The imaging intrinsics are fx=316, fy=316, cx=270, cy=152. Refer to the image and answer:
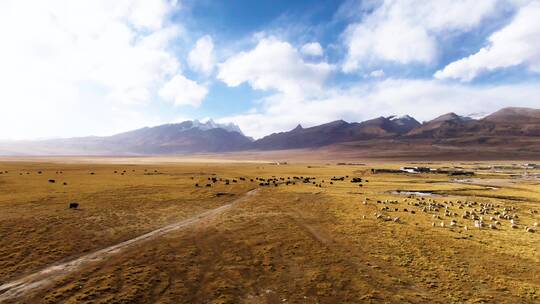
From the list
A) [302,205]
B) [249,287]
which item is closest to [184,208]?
[302,205]

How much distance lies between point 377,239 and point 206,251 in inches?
468

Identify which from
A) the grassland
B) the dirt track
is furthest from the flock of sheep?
the dirt track

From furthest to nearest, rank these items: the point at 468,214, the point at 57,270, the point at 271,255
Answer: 1. the point at 468,214
2. the point at 271,255
3. the point at 57,270

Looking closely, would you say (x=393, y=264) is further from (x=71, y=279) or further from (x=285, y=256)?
(x=71, y=279)

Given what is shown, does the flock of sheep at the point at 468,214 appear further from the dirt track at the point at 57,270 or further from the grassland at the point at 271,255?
the dirt track at the point at 57,270

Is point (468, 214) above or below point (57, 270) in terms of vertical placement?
below

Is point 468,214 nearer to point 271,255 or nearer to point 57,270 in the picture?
point 271,255

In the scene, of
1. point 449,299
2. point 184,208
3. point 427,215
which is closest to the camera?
point 449,299

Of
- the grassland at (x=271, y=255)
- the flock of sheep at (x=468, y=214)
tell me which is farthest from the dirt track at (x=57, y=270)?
the flock of sheep at (x=468, y=214)

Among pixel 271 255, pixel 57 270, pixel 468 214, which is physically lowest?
pixel 468 214

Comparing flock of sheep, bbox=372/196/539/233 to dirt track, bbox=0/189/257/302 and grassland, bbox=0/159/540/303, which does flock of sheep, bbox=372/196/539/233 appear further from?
dirt track, bbox=0/189/257/302

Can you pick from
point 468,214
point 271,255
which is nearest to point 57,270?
point 271,255

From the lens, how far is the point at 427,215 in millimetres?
30875

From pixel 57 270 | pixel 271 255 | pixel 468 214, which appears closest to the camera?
pixel 57 270
